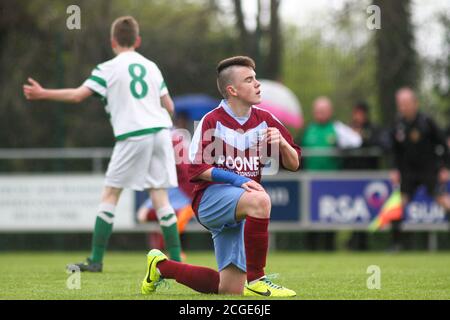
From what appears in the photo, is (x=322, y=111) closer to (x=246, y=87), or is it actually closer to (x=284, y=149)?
(x=246, y=87)

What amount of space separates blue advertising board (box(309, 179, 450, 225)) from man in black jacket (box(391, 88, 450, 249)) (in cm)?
87

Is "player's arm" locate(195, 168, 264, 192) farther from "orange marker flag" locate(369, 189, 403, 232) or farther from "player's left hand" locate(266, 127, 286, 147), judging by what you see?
"orange marker flag" locate(369, 189, 403, 232)

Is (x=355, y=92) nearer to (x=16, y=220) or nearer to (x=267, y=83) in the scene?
(x=267, y=83)

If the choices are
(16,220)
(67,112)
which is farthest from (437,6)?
(16,220)

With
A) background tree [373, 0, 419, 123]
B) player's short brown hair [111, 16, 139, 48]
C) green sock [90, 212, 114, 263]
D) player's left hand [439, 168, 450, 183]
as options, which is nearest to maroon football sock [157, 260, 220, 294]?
green sock [90, 212, 114, 263]

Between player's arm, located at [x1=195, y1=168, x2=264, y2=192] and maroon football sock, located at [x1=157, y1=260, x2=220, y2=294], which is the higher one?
player's arm, located at [x1=195, y1=168, x2=264, y2=192]

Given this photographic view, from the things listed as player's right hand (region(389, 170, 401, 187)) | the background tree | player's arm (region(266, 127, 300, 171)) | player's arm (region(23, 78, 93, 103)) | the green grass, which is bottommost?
the green grass

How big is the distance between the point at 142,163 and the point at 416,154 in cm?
624

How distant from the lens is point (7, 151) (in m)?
17.7

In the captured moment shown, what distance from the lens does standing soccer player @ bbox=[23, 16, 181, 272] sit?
9797mm

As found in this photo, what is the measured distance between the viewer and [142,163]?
390 inches

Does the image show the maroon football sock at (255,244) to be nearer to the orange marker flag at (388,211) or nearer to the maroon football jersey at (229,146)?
the maroon football jersey at (229,146)

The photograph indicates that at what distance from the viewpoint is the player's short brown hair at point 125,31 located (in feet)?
32.4
